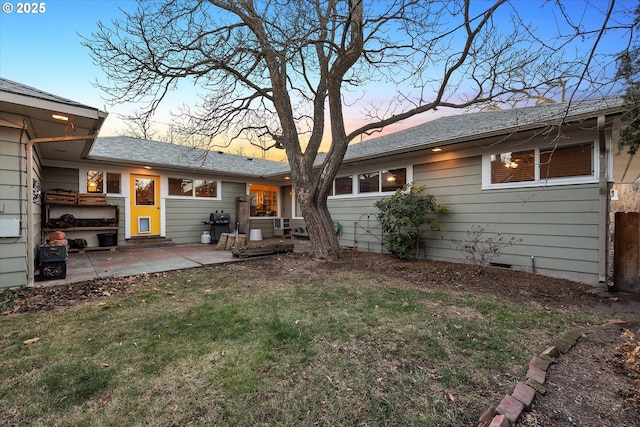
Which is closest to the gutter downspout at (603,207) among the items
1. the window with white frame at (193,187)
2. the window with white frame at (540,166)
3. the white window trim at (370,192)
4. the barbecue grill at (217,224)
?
the window with white frame at (540,166)

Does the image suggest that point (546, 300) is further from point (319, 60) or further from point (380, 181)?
point (319, 60)

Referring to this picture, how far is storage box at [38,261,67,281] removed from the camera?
15.0ft

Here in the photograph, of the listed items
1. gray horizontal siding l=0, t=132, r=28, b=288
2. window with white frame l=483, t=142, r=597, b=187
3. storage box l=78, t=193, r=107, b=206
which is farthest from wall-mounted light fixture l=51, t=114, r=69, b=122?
window with white frame l=483, t=142, r=597, b=187

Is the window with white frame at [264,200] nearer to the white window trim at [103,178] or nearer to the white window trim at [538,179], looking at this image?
the white window trim at [103,178]

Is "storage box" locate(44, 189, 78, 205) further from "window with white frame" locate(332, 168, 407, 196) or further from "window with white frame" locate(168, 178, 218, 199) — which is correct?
"window with white frame" locate(332, 168, 407, 196)

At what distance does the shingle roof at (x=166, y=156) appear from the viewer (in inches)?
316

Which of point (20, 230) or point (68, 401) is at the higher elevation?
point (20, 230)

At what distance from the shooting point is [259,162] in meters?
13.1

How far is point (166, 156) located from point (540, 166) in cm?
1020

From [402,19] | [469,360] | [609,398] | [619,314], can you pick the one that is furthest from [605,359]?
[402,19]

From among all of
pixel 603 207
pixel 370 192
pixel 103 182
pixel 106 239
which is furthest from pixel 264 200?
pixel 603 207

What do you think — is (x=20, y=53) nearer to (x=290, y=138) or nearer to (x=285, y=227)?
(x=290, y=138)

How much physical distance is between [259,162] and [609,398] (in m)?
12.8

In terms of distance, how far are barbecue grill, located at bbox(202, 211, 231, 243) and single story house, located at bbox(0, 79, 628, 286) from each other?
1.59ft
